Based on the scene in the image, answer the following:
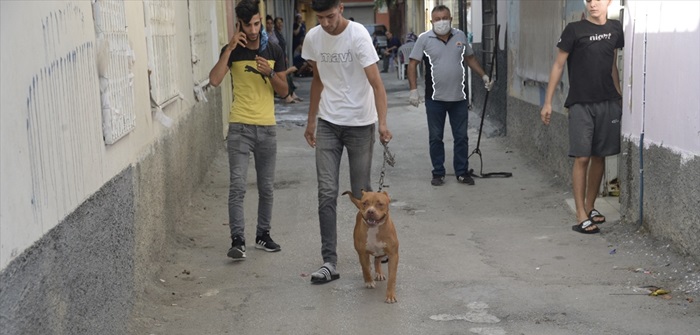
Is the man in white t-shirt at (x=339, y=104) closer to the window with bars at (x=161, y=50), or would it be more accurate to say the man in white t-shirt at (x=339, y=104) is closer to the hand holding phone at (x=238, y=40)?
the hand holding phone at (x=238, y=40)

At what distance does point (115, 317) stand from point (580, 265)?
3402 millimetres

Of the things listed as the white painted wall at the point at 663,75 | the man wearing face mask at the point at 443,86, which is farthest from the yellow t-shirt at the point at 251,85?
the man wearing face mask at the point at 443,86

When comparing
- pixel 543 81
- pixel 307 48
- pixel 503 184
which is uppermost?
pixel 307 48

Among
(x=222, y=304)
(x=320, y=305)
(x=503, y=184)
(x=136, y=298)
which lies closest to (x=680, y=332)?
(x=320, y=305)

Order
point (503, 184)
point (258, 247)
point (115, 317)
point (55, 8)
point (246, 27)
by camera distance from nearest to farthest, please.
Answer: point (55, 8) → point (115, 317) → point (246, 27) → point (258, 247) → point (503, 184)

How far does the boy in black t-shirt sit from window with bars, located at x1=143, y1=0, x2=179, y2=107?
127 inches

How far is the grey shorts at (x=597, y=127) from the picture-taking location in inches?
308

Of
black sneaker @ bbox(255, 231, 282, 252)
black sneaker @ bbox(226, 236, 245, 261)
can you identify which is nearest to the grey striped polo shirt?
black sneaker @ bbox(255, 231, 282, 252)

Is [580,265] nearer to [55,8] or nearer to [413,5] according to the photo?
[55,8]

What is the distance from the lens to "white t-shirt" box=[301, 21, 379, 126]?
6.30 m

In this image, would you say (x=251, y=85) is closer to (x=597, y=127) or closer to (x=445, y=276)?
(x=445, y=276)

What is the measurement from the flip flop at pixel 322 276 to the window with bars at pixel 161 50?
191cm

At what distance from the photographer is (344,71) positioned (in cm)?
640

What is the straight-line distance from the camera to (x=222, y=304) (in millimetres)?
6133
